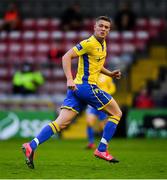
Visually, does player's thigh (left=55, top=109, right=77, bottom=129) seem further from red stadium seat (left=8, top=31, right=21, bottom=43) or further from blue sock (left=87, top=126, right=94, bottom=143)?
red stadium seat (left=8, top=31, right=21, bottom=43)

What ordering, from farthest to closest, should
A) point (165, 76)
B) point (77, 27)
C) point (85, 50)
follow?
point (77, 27), point (165, 76), point (85, 50)

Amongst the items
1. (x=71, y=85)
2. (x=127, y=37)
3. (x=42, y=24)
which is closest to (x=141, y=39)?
(x=127, y=37)

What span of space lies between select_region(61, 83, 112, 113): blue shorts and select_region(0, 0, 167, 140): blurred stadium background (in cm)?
997

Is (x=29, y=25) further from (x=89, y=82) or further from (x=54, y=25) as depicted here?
(x=89, y=82)

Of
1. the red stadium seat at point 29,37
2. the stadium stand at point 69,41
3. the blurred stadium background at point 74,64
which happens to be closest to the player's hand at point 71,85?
the blurred stadium background at point 74,64

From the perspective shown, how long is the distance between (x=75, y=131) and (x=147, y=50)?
13.2ft

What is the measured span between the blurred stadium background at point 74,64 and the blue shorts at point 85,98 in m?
9.97

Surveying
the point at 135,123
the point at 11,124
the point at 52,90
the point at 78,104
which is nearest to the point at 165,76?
the point at 135,123

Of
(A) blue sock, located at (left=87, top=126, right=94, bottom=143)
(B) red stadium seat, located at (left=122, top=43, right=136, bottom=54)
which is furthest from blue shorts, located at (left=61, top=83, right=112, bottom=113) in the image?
(B) red stadium seat, located at (left=122, top=43, right=136, bottom=54)

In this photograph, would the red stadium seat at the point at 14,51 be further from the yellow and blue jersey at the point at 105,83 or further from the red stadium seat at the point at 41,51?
the yellow and blue jersey at the point at 105,83

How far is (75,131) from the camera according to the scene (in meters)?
21.5

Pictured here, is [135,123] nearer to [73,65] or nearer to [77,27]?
[73,65]

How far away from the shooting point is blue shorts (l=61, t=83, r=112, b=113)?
10.9 m

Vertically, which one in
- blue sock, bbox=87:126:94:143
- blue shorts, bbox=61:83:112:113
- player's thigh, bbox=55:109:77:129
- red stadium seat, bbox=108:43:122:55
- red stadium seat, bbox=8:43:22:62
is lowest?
blue sock, bbox=87:126:94:143
